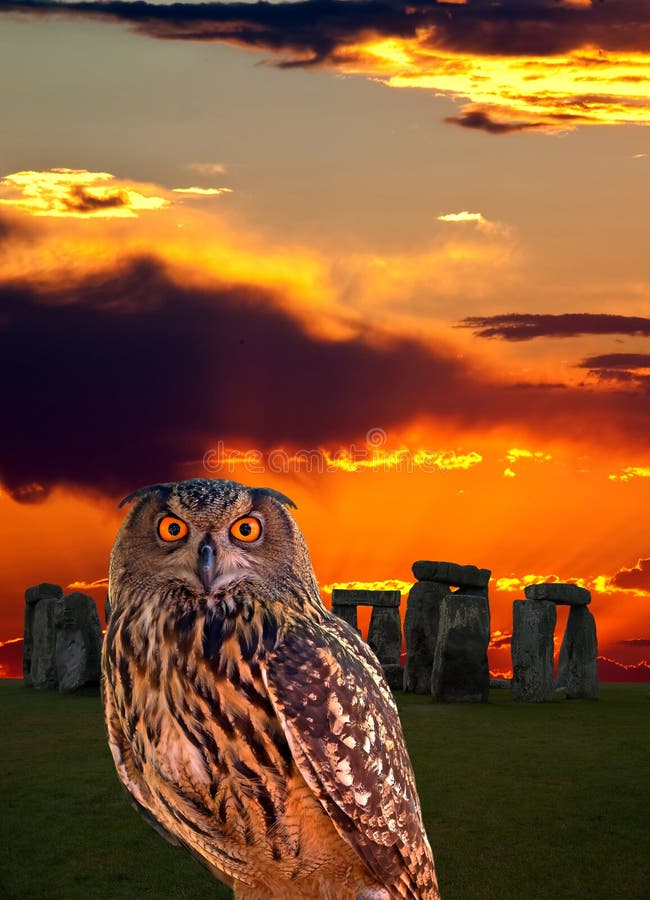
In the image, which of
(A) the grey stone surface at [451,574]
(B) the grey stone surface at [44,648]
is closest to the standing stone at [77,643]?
(B) the grey stone surface at [44,648]

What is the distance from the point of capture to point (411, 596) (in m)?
21.7

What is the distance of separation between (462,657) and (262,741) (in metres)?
15.6

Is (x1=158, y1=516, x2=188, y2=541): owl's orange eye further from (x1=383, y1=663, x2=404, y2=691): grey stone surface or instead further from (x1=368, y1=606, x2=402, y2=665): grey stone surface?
(x1=368, y1=606, x2=402, y2=665): grey stone surface

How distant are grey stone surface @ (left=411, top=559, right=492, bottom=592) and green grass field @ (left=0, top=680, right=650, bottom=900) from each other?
5.13 metres

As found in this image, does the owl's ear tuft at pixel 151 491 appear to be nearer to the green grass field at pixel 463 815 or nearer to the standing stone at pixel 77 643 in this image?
the green grass field at pixel 463 815

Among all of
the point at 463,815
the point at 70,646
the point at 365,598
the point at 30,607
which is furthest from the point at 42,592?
the point at 463,815

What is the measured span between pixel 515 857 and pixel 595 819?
1.73 m

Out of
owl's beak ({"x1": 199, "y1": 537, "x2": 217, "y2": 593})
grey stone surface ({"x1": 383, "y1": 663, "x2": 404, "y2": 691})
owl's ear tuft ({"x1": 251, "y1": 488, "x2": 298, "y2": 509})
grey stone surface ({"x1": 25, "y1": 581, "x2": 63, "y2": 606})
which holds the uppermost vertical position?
owl's ear tuft ({"x1": 251, "y1": 488, "x2": 298, "y2": 509})

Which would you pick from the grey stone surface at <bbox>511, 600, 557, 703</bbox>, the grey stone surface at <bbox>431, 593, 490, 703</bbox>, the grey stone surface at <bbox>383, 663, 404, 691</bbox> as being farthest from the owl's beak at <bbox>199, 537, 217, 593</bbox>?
the grey stone surface at <bbox>383, 663, 404, 691</bbox>

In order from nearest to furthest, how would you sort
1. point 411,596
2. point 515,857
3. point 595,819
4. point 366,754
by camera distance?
point 366,754 → point 515,857 → point 595,819 → point 411,596

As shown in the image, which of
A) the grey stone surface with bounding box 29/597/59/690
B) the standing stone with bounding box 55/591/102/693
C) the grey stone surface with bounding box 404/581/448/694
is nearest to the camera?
the standing stone with bounding box 55/591/102/693

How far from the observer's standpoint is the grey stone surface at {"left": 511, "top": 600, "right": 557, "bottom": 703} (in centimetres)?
1986

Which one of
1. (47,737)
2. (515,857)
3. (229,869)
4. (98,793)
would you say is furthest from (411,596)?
(229,869)

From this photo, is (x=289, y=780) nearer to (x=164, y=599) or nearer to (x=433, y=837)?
(x=164, y=599)
